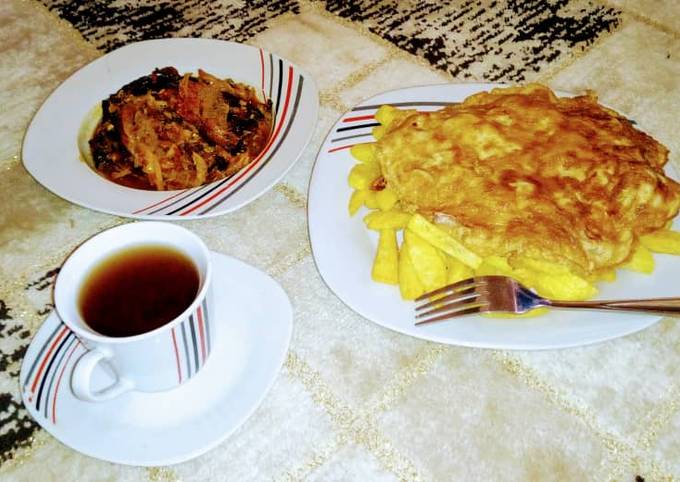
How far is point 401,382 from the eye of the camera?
1495 mm

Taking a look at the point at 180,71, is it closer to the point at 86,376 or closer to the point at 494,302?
the point at 86,376

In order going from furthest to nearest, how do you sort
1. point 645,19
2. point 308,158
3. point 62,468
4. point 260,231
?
point 645,19
point 308,158
point 260,231
point 62,468

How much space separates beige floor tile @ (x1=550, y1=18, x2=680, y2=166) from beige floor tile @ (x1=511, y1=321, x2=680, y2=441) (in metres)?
0.84

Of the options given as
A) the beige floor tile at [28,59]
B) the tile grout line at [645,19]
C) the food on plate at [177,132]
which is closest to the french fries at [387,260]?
the food on plate at [177,132]

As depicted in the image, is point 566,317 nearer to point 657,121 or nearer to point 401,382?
point 401,382

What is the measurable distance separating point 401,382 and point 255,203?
0.77m

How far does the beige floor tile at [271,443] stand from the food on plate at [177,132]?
768mm

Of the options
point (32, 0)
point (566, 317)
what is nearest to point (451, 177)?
point (566, 317)

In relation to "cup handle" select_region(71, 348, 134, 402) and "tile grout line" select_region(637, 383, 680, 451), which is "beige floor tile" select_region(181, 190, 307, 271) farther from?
"tile grout line" select_region(637, 383, 680, 451)

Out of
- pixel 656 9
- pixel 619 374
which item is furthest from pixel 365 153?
pixel 656 9

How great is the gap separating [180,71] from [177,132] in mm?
368

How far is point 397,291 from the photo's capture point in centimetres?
151

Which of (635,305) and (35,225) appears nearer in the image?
(635,305)

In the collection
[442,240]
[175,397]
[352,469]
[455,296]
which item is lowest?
[352,469]
